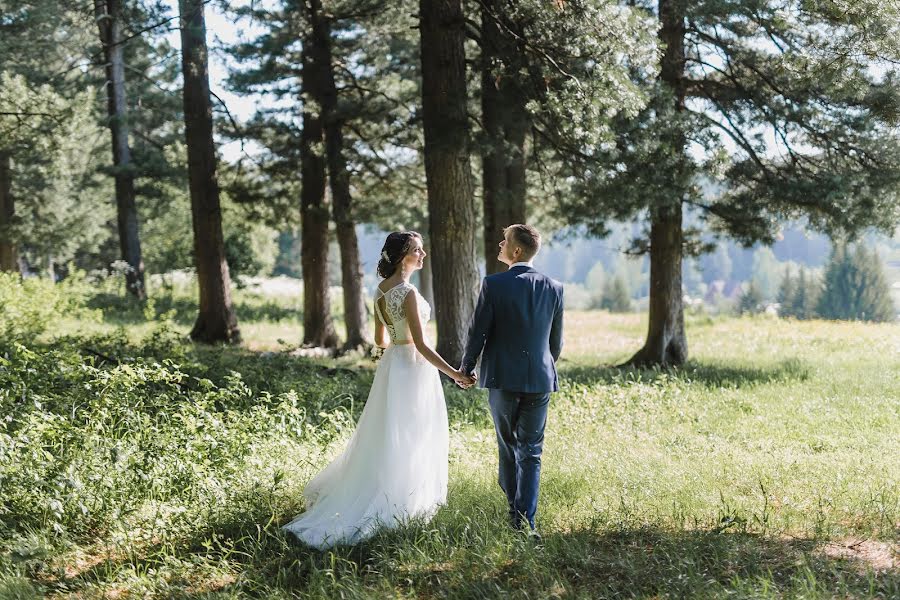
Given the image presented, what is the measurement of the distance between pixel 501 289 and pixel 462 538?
161cm

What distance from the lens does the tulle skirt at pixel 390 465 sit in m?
4.91

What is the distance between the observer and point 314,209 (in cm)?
1431

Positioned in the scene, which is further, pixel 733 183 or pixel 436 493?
pixel 733 183

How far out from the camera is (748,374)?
1111 centimetres

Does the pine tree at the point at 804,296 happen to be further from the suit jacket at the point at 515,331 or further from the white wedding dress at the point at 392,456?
the suit jacket at the point at 515,331

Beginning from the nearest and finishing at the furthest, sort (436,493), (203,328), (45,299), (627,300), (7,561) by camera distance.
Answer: (7,561) → (436,493) → (45,299) → (203,328) → (627,300)

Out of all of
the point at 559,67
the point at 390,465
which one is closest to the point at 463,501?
the point at 390,465

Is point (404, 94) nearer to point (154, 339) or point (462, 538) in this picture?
point (154, 339)

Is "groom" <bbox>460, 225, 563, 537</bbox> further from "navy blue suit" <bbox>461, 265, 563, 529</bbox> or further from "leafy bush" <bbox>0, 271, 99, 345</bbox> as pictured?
"leafy bush" <bbox>0, 271, 99, 345</bbox>

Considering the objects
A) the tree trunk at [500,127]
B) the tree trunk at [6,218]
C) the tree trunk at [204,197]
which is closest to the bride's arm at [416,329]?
the tree trunk at [500,127]

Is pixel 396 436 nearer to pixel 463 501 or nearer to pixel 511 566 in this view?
pixel 463 501

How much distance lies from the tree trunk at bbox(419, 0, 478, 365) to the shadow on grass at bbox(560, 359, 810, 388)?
2226mm

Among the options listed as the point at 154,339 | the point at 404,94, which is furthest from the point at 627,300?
the point at 154,339

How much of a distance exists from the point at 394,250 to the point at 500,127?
6205mm
